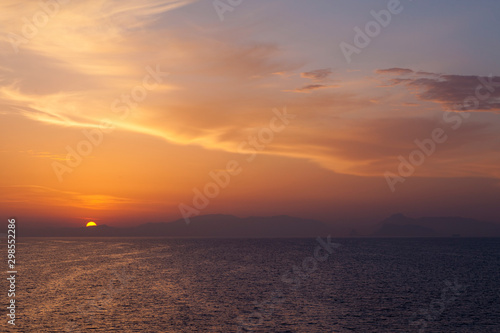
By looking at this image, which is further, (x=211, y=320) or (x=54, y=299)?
(x=54, y=299)

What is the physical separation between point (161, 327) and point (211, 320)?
23.6ft

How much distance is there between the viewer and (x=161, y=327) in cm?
5584

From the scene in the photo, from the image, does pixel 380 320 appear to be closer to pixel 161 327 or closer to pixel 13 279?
pixel 161 327

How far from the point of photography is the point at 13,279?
106062mm

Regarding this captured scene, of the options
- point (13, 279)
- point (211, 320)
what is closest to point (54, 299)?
point (211, 320)

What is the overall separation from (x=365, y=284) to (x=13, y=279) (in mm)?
81015

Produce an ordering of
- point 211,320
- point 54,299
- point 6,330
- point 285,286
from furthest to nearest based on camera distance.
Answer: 1. point 285,286
2. point 54,299
3. point 211,320
4. point 6,330

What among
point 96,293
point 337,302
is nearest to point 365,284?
point 337,302

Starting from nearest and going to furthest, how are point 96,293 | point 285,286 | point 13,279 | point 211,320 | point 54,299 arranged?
point 211,320 → point 54,299 → point 96,293 → point 285,286 → point 13,279

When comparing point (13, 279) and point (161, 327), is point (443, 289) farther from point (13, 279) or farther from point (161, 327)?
point (13, 279)

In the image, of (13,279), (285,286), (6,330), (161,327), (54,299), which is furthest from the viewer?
(13,279)

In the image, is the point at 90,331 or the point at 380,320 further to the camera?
the point at 380,320

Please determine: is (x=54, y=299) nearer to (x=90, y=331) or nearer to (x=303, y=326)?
(x=90, y=331)

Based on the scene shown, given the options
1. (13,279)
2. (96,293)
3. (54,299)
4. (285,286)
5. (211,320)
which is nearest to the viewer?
(211,320)
